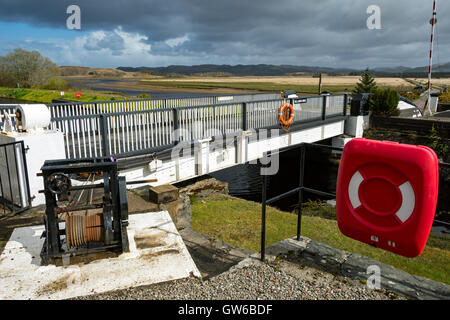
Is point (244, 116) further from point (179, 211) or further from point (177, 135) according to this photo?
point (179, 211)

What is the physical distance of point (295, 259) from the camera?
4195 mm

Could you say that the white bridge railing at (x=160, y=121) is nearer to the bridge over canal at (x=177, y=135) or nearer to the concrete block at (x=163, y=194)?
the bridge over canal at (x=177, y=135)

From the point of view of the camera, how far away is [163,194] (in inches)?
237

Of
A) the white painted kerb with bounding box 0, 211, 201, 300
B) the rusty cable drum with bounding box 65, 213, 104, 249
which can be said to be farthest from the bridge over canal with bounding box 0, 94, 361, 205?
the white painted kerb with bounding box 0, 211, 201, 300

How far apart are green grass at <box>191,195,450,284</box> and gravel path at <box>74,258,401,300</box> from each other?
2.36 meters

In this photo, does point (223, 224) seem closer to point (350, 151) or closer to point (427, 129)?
point (350, 151)

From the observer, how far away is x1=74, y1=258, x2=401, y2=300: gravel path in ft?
11.1

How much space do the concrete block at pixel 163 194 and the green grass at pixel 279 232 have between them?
145 cm

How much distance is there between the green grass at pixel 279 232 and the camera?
19.0ft

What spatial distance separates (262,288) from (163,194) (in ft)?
9.74

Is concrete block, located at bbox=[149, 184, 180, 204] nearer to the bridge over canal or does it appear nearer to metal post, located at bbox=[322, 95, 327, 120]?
the bridge over canal

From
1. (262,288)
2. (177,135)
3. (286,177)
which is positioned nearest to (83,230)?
(262,288)
